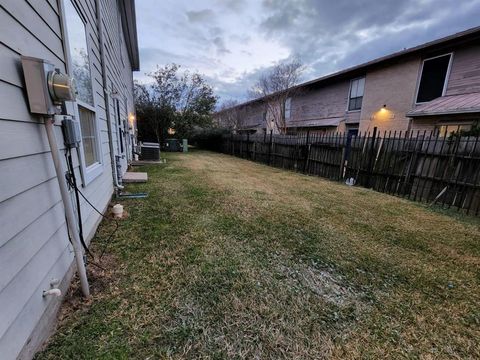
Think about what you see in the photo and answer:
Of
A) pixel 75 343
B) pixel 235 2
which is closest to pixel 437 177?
pixel 75 343

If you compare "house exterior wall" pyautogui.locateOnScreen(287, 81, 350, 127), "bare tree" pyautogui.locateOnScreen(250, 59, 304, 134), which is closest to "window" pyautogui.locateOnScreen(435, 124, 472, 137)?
"house exterior wall" pyautogui.locateOnScreen(287, 81, 350, 127)

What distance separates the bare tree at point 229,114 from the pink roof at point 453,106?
17.3 meters

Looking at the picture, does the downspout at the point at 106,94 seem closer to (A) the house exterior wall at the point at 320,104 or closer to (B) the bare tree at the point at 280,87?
(A) the house exterior wall at the point at 320,104

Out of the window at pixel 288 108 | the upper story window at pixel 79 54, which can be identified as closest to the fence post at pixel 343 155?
the upper story window at pixel 79 54

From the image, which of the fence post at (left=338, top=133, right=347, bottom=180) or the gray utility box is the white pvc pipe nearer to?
the gray utility box

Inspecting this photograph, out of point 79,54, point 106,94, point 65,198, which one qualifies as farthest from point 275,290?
point 106,94

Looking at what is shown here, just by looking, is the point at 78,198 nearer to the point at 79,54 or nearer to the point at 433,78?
the point at 79,54

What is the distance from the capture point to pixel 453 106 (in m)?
7.10

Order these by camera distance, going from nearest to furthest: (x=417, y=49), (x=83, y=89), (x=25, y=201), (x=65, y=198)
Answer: (x=25, y=201), (x=65, y=198), (x=83, y=89), (x=417, y=49)

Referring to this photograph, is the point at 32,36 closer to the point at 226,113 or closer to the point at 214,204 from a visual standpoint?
the point at 214,204

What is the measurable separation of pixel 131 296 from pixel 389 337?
2.03 m

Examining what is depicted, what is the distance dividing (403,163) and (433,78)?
6119 millimetres

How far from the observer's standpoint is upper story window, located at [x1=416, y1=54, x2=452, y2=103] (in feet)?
27.7

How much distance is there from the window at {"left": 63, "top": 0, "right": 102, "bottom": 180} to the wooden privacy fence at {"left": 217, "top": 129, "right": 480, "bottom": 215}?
6.64m
